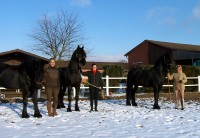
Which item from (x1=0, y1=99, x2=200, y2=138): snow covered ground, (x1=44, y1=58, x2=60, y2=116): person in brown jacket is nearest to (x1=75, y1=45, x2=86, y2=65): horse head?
(x1=44, y1=58, x2=60, y2=116): person in brown jacket

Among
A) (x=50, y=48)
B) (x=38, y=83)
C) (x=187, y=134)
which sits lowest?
(x=187, y=134)

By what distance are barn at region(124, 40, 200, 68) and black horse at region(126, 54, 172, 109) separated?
86.9 feet

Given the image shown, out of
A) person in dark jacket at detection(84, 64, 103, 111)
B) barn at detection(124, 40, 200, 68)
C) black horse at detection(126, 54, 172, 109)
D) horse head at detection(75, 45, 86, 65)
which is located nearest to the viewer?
horse head at detection(75, 45, 86, 65)

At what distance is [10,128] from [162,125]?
12.4 feet

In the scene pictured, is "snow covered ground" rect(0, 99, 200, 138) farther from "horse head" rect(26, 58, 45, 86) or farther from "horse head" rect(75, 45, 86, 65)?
"horse head" rect(75, 45, 86, 65)

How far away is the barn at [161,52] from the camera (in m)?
43.0

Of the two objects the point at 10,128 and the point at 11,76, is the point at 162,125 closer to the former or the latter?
the point at 10,128

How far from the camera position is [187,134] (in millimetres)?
6727

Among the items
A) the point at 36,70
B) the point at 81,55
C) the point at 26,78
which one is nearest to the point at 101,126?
the point at 36,70

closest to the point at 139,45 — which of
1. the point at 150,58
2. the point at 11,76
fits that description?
the point at 150,58

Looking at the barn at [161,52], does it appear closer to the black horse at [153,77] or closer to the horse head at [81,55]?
the black horse at [153,77]

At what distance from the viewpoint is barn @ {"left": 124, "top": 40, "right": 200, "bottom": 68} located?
4303 centimetres

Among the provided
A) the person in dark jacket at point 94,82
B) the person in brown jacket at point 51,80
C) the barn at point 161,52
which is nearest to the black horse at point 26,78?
the person in brown jacket at point 51,80

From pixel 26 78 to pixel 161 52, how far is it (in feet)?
127
